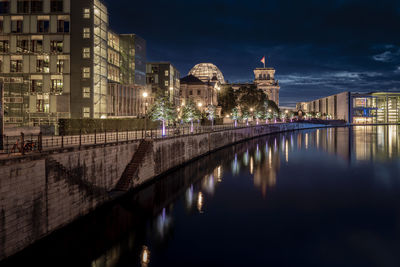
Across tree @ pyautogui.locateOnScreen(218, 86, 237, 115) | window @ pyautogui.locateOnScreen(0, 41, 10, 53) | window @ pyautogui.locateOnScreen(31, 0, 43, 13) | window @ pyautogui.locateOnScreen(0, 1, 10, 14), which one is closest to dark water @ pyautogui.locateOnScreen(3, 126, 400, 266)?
window @ pyautogui.locateOnScreen(31, 0, 43, 13)

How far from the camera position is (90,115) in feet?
170

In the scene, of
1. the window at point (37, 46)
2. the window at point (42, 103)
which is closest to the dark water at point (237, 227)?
the window at point (42, 103)

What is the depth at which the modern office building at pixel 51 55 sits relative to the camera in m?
49.6

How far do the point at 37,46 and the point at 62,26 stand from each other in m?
5.57

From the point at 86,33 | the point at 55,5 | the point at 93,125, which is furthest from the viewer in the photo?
the point at 86,33

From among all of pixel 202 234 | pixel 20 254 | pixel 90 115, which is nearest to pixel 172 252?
pixel 202 234

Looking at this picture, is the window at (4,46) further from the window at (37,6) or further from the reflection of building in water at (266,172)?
the reflection of building in water at (266,172)

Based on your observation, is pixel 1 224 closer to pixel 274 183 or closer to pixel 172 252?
pixel 172 252

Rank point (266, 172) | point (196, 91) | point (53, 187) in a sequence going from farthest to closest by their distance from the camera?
point (196, 91) → point (266, 172) → point (53, 187)

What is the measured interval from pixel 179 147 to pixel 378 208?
2305 centimetres

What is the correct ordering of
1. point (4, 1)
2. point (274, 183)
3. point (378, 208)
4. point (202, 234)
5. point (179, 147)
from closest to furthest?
Answer: 1. point (202, 234)
2. point (378, 208)
3. point (274, 183)
4. point (179, 147)
5. point (4, 1)

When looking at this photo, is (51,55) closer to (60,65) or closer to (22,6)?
(60,65)

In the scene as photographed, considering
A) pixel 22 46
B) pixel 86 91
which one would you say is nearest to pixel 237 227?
pixel 86 91

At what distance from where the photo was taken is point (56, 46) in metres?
50.6
